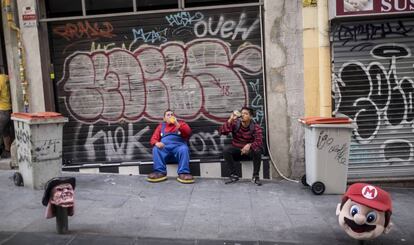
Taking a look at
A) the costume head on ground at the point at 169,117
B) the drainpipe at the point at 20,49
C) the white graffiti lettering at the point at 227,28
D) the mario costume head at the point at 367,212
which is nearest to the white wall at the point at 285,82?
the white graffiti lettering at the point at 227,28

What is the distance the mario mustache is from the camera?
471 cm

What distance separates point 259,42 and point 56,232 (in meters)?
4.65

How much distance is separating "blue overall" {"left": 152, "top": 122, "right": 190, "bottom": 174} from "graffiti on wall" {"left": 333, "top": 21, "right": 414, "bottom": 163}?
266 cm

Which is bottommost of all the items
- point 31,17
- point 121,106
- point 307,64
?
point 121,106

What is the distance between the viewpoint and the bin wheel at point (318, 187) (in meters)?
7.05

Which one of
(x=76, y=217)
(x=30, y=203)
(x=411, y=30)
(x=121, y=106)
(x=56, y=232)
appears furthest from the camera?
(x=121, y=106)

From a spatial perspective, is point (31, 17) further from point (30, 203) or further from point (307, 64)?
point (307, 64)

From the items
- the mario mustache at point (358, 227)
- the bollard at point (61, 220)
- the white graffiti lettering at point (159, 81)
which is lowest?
the mario mustache at point (358, 227)

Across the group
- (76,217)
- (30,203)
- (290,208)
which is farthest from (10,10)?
(290,208)

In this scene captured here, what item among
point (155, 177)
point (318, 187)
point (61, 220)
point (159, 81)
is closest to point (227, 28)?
point (159, 81)

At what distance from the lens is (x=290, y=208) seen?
642 centimetres

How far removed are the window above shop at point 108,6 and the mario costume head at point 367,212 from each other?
4.47 m

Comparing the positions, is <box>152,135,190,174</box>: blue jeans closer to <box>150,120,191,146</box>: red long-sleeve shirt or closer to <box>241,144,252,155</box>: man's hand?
<box>150,120,191,146</box>: red long-sleeve shirt

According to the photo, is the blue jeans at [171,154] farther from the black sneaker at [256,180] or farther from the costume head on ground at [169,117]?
the black sneaker at [256,180]
